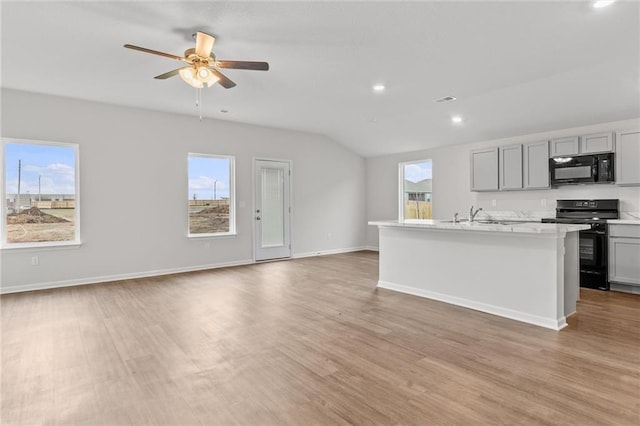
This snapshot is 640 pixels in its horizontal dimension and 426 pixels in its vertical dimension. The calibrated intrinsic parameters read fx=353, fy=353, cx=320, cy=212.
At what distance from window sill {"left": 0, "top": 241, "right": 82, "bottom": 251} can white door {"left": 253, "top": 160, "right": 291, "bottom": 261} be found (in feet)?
10.1

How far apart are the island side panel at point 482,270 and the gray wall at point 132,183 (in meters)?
3.43

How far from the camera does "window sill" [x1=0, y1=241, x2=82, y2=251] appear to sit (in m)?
4.95

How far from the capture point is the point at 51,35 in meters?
3.31

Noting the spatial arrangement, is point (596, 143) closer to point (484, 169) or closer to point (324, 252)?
point (484, 169)

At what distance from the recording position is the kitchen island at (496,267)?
3467 millimetres

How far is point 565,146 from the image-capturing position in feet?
18.3

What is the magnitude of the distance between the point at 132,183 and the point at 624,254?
24.3 ft

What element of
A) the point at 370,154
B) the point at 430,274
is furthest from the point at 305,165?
the point at 430,274

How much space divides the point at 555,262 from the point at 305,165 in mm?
5563

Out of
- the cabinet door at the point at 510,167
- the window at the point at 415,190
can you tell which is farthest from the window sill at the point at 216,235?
the cabinet door at the point at 510,167

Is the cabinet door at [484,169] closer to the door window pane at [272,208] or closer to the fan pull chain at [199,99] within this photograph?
the door window pane at [272,208]

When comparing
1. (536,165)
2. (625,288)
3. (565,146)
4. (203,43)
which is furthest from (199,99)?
(625,288)

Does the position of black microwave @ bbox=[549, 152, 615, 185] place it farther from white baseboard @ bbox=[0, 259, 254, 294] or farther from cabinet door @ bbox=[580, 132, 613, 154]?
white baseboard @ bbox=[0, 259, 254, 294]

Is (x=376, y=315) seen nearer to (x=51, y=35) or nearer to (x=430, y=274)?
(x=430, y=274)
